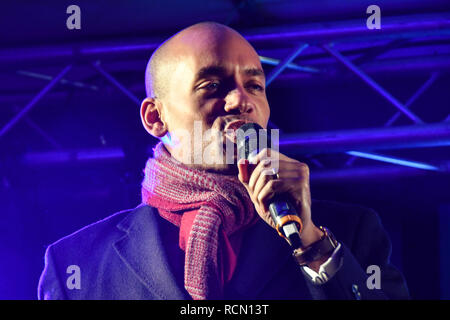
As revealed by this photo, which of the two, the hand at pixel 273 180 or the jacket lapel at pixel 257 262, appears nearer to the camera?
the hand at pixel 273 180

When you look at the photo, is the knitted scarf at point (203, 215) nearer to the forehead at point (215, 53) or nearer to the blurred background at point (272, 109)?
the forehead at point (215, 53)

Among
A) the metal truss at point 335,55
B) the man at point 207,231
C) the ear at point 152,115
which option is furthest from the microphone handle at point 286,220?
the metal truss at point 335,55

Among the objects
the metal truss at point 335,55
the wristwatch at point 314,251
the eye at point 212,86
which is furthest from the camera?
the metal truss at point 335,55

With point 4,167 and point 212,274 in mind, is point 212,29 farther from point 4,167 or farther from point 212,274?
point 4,167

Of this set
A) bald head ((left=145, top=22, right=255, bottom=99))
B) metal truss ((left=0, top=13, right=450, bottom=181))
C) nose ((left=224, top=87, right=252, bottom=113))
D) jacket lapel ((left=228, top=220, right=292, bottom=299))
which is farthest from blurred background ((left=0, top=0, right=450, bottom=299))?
jacket lapel ((left=228, top=220, right=292, bottom=299))

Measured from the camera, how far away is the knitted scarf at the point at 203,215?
137cm

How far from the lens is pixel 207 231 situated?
1.38 metres

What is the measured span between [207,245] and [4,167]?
200 cm

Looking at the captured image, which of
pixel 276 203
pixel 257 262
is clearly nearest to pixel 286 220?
pixel 276 203

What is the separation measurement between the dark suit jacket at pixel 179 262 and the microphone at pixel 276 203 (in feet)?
0.82

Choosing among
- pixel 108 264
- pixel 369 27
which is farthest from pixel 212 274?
pixel 369 27

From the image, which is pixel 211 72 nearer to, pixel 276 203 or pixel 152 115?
pixel 152 115

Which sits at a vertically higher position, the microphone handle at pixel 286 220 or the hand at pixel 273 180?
the hand at pixel 273 180

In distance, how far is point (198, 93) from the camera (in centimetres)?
148
